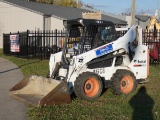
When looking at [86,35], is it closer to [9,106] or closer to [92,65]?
[92,65]

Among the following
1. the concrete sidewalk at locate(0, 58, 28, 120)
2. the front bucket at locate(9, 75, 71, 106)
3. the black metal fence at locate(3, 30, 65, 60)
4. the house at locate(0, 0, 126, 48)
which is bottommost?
the concrete sidewalk at locate(0, 58, 28, 120)

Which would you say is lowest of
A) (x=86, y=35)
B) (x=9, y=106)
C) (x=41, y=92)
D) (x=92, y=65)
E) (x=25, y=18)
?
(x=9, y=106)

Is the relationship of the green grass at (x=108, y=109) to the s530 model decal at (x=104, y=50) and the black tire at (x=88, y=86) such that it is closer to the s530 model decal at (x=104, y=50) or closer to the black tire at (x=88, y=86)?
the black tire at (x=88, y=86)

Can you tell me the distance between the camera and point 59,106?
8.33 m

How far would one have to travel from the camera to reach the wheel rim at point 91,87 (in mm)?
9129

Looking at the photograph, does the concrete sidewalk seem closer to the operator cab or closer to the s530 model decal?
the operator cab

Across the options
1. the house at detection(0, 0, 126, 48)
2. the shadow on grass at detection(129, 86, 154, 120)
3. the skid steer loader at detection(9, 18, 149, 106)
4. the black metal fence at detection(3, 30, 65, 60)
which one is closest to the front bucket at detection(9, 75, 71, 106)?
the skid steer loader at detection(9, 18, 149, 106)

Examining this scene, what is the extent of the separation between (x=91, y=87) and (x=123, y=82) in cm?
119

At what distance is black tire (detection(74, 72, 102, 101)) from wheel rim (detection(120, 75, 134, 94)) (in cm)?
97

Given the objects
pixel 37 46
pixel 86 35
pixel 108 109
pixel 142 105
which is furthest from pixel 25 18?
pixel 108 109

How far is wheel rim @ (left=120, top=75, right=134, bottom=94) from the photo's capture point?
32.8 ft

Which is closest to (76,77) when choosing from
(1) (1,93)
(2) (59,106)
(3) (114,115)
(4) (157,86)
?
(2) (59,106)

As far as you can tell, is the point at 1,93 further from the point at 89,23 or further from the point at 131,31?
the point at 131,31

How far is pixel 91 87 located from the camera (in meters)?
9.25
